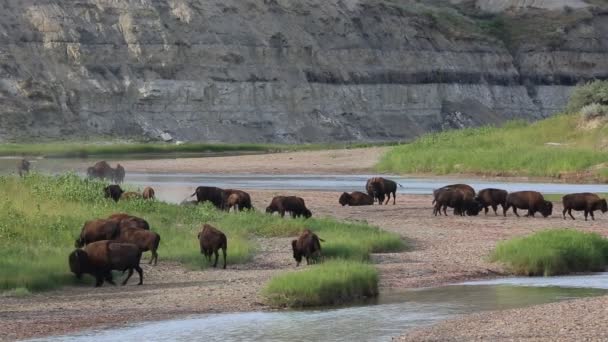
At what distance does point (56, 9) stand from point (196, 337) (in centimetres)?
7404

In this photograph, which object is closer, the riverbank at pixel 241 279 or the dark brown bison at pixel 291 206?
the riverbank at pixel 241 279

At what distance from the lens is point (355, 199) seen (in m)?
38.7

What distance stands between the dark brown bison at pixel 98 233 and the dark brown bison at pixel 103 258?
5.15ft

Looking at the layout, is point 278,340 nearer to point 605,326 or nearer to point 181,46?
point 605,326

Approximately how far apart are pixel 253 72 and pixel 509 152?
41728 mm

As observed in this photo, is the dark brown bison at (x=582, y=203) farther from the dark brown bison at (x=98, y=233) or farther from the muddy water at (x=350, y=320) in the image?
the dark brown bison at (x=98, y=233)

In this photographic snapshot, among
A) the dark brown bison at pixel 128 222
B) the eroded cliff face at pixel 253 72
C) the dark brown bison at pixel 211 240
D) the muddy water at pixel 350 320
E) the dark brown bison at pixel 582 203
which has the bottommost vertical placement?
the muddy water at pixel 350 320

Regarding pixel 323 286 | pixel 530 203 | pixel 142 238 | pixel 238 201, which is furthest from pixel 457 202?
pixel 323 286

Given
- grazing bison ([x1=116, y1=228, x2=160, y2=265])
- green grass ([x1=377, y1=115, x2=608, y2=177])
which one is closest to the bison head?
green grass ([x1=377, y1=115, x2=608, y2=177])

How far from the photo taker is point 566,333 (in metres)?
16.0

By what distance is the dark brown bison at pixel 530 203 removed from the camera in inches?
1321

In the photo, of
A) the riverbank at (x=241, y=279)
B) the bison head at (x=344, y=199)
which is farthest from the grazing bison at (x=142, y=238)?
the bison head at (x=344, y=199)

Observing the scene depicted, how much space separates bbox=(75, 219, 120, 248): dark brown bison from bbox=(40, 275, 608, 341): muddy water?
4.42 meters

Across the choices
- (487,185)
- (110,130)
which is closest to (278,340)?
(487,185)
